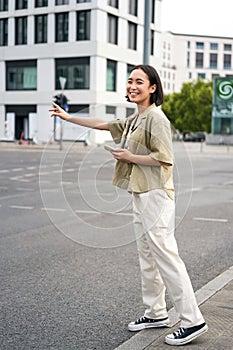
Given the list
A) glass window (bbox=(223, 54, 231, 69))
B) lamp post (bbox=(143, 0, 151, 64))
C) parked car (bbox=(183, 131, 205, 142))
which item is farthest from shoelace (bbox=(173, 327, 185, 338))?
glass window (bbox=(223, 54, 231, 69))

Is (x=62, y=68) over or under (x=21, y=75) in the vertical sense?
over

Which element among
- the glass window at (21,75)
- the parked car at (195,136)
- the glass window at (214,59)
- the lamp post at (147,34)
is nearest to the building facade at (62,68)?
the glass window at (21,75)

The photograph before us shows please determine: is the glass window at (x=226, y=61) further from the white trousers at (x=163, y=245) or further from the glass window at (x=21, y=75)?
the white trousers at (x=163, y=245)

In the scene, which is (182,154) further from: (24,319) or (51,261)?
(51,261)

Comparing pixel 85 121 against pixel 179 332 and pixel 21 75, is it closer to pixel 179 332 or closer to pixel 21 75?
pixel 179 332

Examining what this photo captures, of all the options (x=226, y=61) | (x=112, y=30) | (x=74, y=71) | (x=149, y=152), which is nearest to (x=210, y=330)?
(x=149, y=152)

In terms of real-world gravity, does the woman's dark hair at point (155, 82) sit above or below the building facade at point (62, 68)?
below

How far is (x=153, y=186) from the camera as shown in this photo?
177 inches

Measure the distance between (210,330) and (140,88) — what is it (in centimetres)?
183

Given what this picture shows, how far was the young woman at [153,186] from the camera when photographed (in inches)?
175

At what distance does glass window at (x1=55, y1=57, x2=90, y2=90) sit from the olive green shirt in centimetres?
5229

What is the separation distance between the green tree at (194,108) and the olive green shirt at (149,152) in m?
74.4

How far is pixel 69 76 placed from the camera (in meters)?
59.2

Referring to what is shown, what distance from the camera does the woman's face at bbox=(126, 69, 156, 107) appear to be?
181 inches
